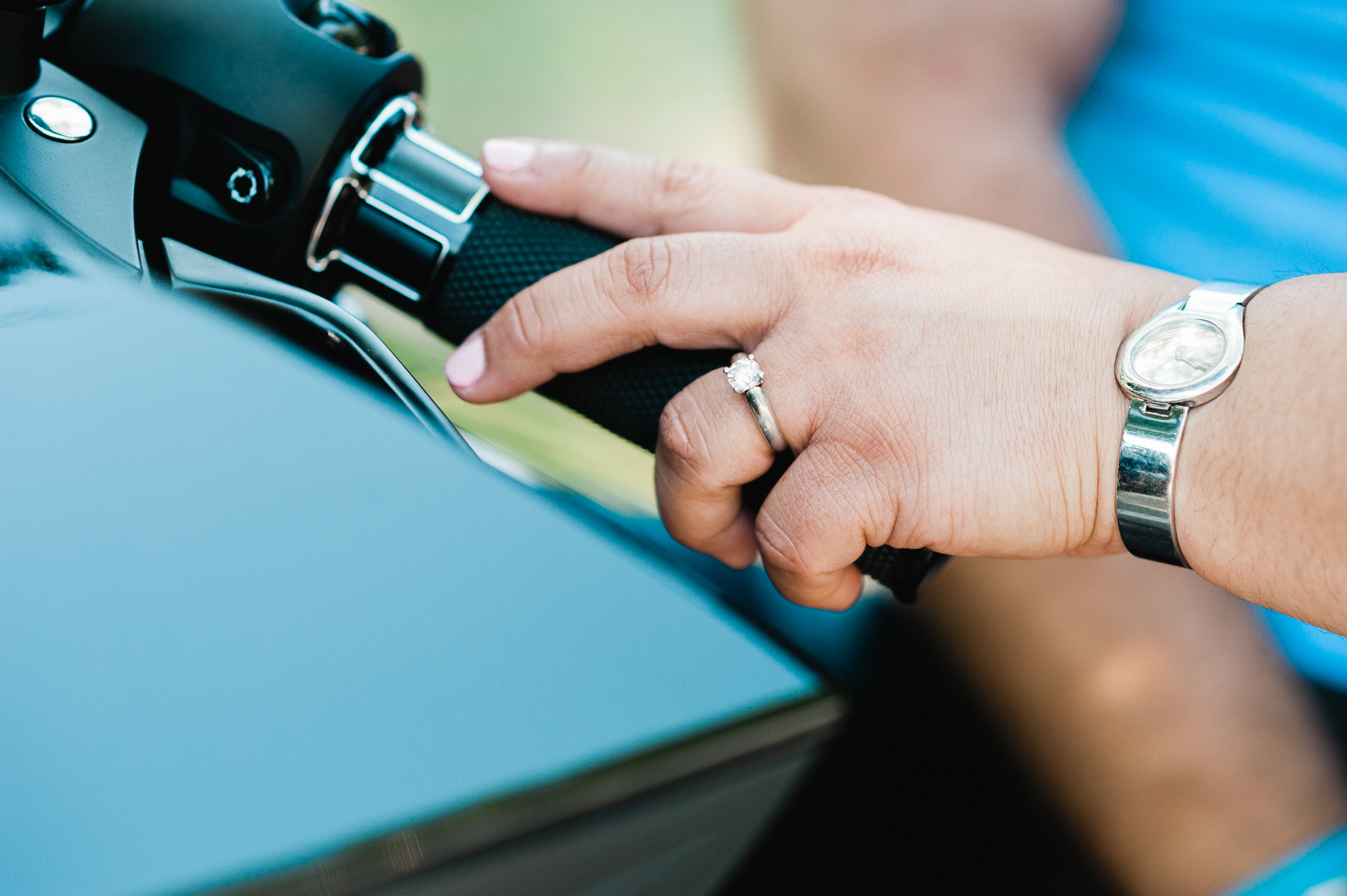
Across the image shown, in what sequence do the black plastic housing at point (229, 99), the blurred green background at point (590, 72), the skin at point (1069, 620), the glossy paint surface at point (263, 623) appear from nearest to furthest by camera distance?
1. the glossy paint surface at point (263, 623)
2. the black plastic housing at point (229, 99)
3. the skin at point (1069, 620)
4. the blurred green background at point (590, 72)

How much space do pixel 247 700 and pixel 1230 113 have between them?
46.3 inches

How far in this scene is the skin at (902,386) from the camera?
1.63 feet

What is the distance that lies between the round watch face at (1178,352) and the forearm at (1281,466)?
0.02 metres

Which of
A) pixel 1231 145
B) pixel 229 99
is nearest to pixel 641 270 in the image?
pixel 229 99

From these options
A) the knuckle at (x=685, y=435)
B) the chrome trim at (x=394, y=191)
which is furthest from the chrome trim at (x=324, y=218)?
the knuckle at (x=685, y=435)

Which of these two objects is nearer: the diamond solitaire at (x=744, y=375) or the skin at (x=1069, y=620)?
the diamond solitaire at (x=744, y=375)

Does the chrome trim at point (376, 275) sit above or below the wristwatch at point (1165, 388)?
below

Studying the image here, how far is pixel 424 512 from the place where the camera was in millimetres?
375

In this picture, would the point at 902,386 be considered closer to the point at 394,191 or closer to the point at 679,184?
the point at 679,184

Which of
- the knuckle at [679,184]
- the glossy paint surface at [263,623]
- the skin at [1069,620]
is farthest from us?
the skin at [1069,620]

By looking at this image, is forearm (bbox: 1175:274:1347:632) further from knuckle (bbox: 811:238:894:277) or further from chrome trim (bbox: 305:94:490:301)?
chrome trim (bbox: 305:94:490:301)

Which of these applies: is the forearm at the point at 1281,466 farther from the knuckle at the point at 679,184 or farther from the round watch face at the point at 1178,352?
the knuckle at the point at 679,184

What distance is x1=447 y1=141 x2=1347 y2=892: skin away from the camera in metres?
0.50

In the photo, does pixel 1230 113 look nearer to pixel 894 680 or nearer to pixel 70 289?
pixel 894 680
